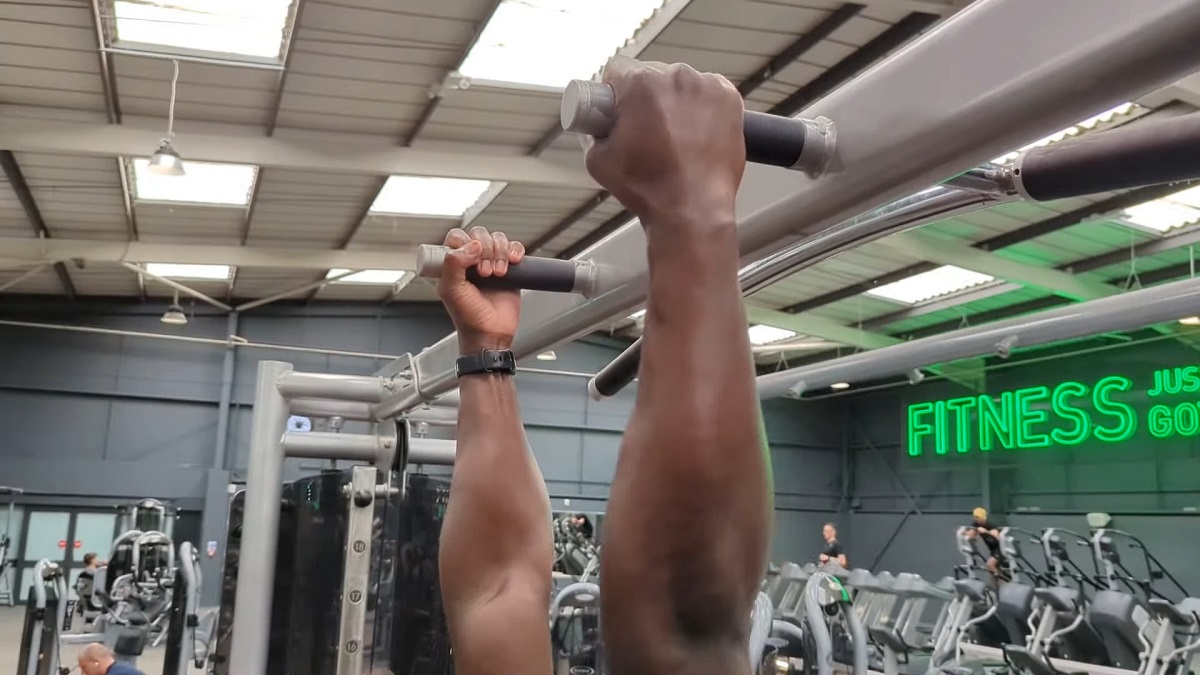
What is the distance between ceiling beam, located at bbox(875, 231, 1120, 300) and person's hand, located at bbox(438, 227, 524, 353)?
857 centimetres

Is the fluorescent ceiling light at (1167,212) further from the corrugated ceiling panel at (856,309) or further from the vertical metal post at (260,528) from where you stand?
the vertical metal post at (260,528)

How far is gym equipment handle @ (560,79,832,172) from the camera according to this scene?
1.93 feet

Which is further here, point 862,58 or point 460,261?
point 862,58

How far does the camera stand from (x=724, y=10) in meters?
6.00

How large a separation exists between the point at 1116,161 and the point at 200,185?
355 inches

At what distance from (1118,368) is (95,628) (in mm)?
10103

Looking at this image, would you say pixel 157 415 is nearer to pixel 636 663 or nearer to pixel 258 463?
pixel 258 463

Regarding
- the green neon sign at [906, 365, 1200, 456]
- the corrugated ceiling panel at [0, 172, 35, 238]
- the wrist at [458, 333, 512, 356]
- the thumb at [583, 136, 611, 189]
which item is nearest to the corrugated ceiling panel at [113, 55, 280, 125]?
the corrugated ceiling panel at [0, 172, 35, 238]

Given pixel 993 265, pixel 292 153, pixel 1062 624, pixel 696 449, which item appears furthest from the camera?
pixel 993 265

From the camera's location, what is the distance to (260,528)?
3045mm

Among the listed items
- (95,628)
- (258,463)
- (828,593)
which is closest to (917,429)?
(828,593)

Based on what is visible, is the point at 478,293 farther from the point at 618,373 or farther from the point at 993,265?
the point at 993,265

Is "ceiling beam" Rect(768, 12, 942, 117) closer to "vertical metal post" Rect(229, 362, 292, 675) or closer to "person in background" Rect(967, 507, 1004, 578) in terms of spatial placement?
"vertical metal post" Rect(229, 362, 292, 675)

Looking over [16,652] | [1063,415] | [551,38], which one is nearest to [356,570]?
[551,38]
